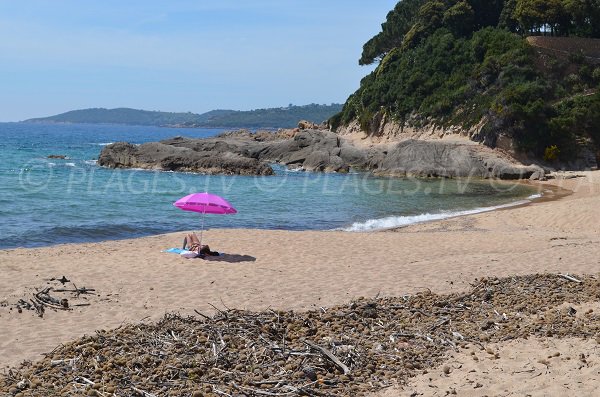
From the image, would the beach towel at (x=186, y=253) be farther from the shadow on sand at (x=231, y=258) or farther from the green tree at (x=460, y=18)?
the green tree at (x=460, y=18)

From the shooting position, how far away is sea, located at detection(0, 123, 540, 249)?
21191 mm

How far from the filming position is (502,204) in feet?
91.9

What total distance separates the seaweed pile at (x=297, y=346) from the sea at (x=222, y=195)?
1169cm

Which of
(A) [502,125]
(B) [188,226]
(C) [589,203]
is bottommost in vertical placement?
(B) [188,226]

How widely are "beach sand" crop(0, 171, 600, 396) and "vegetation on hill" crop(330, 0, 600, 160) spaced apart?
2361 centimetres

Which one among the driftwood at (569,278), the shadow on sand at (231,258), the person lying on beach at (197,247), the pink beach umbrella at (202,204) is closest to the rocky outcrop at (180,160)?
the pink beach umbrella at (202,204)

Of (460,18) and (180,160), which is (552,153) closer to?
(460,18)

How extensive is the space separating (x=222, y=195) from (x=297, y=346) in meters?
24.5

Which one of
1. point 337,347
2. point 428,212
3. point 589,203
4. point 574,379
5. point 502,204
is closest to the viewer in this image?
point 574,379

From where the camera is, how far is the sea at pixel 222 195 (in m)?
21.2

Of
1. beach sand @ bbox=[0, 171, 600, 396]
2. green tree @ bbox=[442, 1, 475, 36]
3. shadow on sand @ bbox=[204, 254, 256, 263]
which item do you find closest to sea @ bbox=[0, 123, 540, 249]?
beach sand @ bbox=[0, 171, 600, 396]

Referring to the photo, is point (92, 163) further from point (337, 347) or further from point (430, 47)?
point (337, 347)

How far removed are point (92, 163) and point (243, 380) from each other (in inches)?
1887

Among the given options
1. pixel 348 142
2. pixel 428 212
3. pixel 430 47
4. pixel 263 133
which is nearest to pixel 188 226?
pixel 428 212
